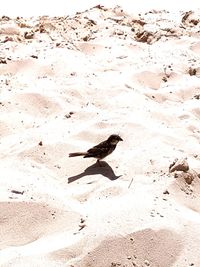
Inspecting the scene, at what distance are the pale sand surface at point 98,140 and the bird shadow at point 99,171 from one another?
0.02 metres

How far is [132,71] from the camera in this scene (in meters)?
7.80

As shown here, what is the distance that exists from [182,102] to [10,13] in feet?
21.0

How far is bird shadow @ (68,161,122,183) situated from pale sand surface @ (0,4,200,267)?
0.02 m

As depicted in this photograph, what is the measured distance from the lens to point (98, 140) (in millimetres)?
5688

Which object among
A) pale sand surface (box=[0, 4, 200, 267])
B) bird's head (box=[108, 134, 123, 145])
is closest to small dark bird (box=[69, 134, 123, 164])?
bird's head (box=[108, 134, 123, 145])

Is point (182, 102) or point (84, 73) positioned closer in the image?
point (182, 102)

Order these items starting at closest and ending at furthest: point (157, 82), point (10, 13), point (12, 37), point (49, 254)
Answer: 1. point (49, 254)
2. point (157, 82)
3. point (12, 37)
4. point (10, 13)

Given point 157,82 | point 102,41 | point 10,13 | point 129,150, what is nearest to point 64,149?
point 129,150

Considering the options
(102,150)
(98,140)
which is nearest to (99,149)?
(102,150)

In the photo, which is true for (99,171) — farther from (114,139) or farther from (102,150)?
(114,139)

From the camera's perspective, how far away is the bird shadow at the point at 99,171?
496 cm

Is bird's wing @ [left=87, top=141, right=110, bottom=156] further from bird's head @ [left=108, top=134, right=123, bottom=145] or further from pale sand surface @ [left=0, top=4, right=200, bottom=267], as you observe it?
pale sand surface @ [left=0, top=4, right=200, bottom=267]

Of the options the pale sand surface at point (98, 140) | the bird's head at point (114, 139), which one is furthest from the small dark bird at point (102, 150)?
the pale sand surface at point (98, 140)

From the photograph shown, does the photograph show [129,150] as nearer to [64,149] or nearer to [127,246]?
[64,149]
